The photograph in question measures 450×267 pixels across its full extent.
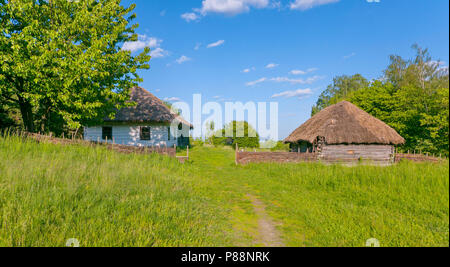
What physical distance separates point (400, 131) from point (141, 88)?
112ft

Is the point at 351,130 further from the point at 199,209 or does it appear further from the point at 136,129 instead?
the point at 136,129

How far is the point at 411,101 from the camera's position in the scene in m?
25.3

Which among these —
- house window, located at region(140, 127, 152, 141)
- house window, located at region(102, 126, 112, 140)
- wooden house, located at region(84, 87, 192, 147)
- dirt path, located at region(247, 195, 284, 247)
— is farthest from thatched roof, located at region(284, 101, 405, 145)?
house window, located at region(102, 126, 112, 140)

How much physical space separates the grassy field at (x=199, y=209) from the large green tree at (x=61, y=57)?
4.81 metres

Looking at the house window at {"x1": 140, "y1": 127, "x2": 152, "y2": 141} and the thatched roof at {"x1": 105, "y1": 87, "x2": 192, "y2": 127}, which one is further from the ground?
the thatched roof at {"x1": 105, "y1": 87, "x2": 192, "y2": 127}

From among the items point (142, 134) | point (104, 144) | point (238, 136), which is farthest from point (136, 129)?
point (238, 136)

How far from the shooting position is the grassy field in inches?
134

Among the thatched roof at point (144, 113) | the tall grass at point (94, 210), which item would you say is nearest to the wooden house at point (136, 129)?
the thatched roof at point (144, 113)

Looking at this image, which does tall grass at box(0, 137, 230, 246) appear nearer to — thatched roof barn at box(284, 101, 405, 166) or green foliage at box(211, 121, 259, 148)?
thatched roof barn at box(284, 101, 405, 166)

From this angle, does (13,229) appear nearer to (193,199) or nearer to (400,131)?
(193,199)

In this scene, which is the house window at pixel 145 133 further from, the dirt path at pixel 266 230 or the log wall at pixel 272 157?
the dirt path at pixel 266 230

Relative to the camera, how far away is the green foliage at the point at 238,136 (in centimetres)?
4693

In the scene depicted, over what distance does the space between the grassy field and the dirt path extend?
0.06 meters

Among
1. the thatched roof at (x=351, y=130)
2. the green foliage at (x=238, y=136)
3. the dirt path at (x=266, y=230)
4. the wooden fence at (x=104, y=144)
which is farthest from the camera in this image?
the green foliage at (x=238, y=136)
